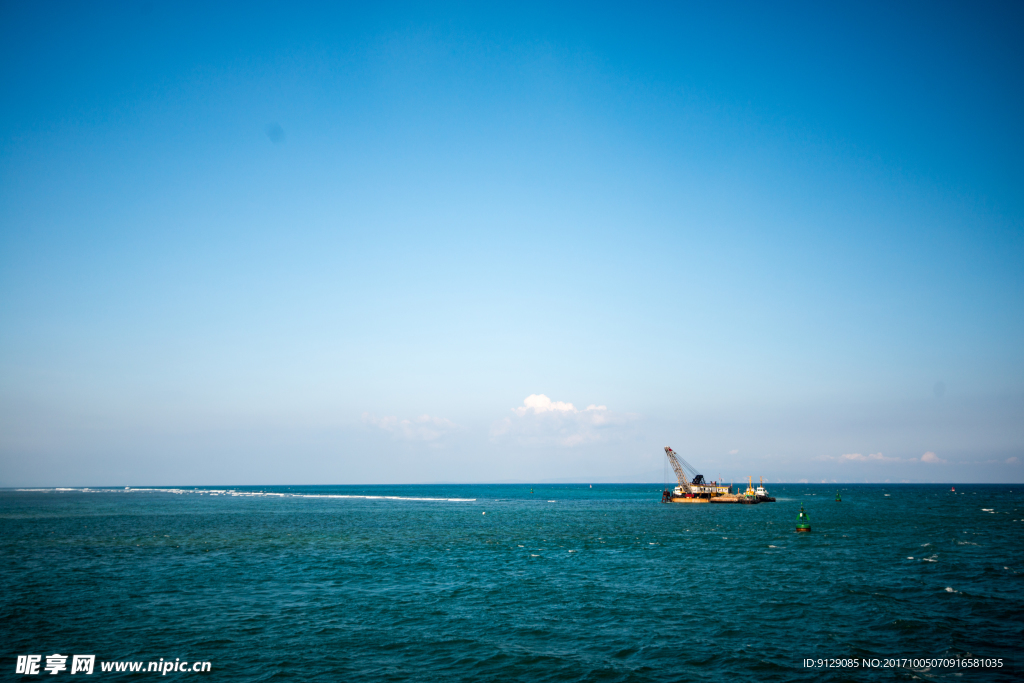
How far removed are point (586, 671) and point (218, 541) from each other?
5844 centimetres

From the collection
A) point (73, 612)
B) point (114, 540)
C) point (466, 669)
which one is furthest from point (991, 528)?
point (114, 540)

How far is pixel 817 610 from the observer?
111 ft

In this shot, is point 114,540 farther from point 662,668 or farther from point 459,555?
point 662,668

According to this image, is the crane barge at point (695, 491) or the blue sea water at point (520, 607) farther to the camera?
the crane barge at point (695, 491)

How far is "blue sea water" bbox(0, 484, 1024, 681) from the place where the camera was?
25500 millimetres

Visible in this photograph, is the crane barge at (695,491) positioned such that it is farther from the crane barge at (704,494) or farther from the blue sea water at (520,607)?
the blue sea water at (520,607)

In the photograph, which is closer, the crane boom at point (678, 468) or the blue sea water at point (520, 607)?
the blue sea water at point (520, 607)

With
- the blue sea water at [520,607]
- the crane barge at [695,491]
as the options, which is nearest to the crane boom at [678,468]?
the crane barge at [695,491]

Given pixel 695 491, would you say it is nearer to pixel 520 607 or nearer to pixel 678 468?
pixel 678 468

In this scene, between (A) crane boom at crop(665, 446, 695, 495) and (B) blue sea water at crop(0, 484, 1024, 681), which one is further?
(A) crane boom at crop(665, 446, 695, 495)

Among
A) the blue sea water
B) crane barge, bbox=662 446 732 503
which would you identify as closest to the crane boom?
crane barge, bbox=662 446 732 503

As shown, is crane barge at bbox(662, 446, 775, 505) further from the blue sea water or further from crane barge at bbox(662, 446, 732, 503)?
the blue sea water

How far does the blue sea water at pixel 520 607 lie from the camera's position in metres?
25.5

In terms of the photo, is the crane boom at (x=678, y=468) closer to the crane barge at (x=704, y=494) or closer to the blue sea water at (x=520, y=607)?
the crane barge at (x=704, y=494)
